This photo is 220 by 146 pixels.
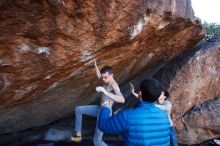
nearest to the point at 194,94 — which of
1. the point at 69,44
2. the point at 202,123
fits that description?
the point at 202,123

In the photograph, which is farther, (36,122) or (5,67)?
(36,122)

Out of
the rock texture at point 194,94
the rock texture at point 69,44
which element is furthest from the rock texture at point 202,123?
the rock texture at point 69,44

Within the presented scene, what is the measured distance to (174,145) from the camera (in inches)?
185

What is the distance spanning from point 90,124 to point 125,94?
3.69 ft

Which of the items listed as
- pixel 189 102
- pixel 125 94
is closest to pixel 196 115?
pixel 189 102

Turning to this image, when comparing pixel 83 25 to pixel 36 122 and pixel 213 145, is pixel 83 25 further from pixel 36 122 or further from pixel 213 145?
pixel 213 145

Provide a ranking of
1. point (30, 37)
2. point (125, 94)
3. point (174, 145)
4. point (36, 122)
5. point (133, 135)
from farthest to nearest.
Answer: point (125, 94)
point (36, 122)
point (174, 145)
point (30, 37)
point (133, 135)

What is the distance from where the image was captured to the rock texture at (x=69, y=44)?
424 cm

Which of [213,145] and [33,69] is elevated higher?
[33,69]

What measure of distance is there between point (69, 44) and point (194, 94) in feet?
11.2

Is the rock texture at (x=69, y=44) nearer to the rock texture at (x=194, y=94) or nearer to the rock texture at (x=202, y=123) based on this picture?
the rock texture at (x=194, y=94)

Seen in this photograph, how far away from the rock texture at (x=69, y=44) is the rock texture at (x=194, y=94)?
0.45 metres

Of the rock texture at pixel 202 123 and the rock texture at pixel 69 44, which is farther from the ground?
the rock texture at pixel 69 44

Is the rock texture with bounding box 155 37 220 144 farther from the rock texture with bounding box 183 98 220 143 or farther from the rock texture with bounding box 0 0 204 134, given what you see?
the rock texture with bounding box 0 0 204 134
